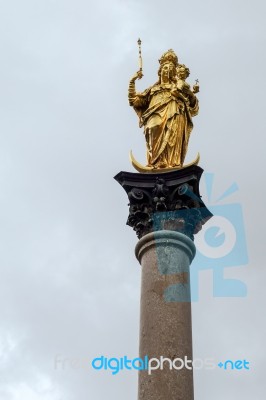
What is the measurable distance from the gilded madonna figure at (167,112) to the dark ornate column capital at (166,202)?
0.97m

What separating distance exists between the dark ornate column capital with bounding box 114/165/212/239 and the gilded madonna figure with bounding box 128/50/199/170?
973 millimetres

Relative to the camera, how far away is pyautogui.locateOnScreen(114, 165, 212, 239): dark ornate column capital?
14531 mm

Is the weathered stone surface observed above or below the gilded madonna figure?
below

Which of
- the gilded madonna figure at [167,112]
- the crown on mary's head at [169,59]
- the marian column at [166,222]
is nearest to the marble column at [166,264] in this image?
the marian column at [166,222]

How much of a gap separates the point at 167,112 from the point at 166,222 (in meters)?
3.34

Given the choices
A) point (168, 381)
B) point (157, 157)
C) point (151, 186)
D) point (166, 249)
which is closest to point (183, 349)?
point (168, 381)

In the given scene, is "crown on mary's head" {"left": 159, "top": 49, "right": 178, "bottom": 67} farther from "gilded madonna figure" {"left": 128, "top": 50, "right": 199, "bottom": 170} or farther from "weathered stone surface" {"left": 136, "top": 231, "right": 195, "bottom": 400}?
→ "weathered stone surface" {"left": 136, "top": 231, "right": 195, "bottom": 400}

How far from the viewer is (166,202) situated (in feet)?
48.4

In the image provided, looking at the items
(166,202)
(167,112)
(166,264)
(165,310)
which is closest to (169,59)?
(167,112)

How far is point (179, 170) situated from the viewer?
15055mm

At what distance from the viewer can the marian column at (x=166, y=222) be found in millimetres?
12430

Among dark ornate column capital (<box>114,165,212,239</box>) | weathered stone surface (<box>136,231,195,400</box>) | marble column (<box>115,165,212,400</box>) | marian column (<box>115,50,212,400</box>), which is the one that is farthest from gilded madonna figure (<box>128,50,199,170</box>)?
weathered stone surface (<box>136,231,195,400</box>)

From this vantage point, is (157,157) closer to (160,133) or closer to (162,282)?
(160,133)

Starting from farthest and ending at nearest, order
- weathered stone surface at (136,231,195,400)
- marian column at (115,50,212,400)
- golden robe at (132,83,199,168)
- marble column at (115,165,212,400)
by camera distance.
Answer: golden robe at (132,83,199,168) → marian column at (115,50,212,400) → marble column at (115,165,212,400) → weathered stone surface at (136,231,195,400)
